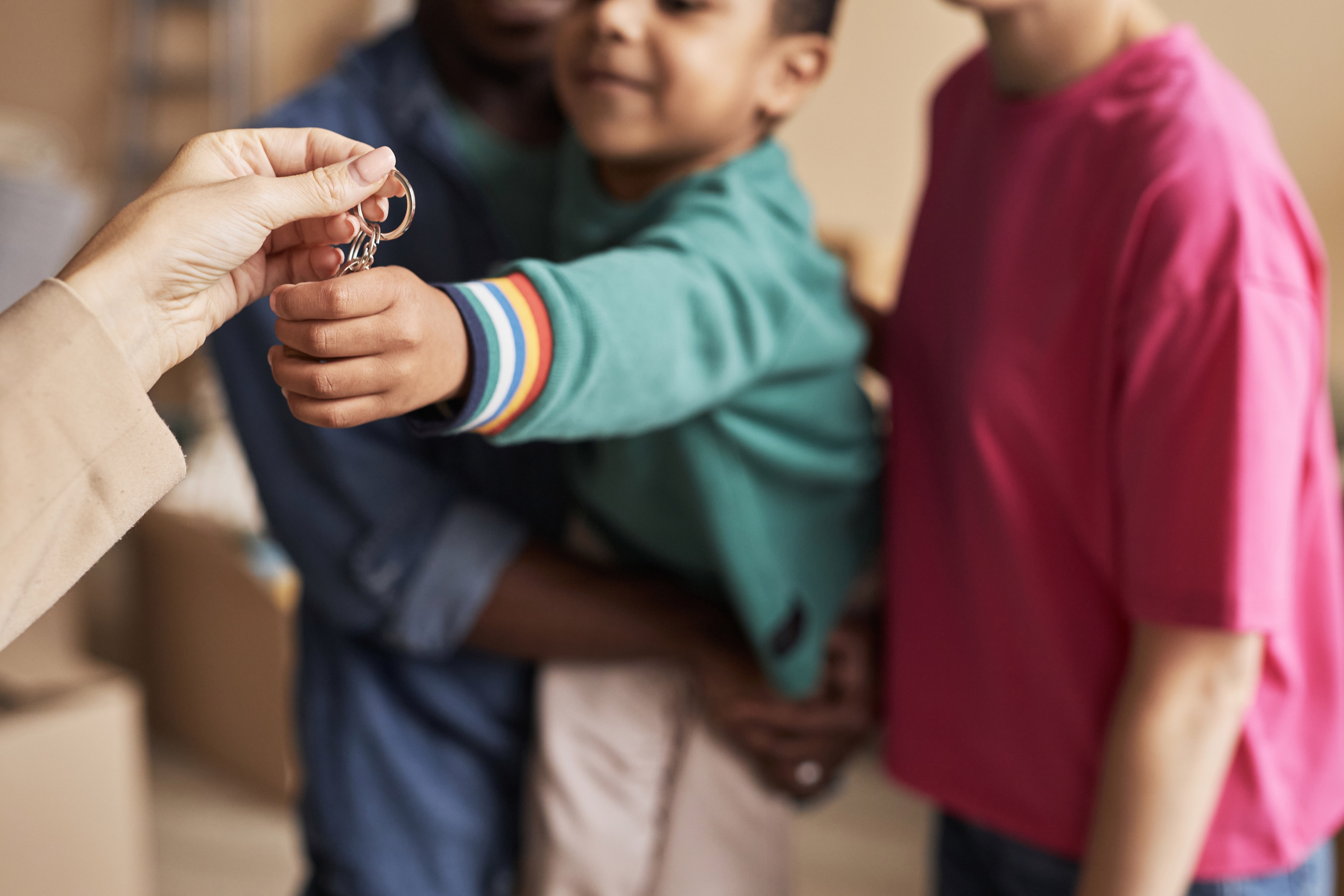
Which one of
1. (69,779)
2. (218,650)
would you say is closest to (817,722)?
(69,779)

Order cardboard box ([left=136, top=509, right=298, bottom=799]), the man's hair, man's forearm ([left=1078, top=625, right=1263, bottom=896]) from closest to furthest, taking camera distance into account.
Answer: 1. man's forearm ([left=1078, top=625, right=1263, bottom=896])
2. the man's hair
3. cardboard box ([left=136, top=509, right=298, bottom=799])

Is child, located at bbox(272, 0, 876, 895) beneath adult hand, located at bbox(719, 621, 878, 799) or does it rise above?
above

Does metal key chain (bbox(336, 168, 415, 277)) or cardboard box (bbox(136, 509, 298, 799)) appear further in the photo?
cardboard box (bbox(136, 509, 298, 799))

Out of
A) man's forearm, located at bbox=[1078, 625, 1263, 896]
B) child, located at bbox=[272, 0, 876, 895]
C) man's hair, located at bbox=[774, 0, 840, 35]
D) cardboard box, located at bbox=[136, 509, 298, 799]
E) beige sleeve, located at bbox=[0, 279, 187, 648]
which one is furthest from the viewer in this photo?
cardboard box, located at bbox=[136, 509, 298, 799]

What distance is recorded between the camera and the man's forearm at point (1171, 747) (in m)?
0.66

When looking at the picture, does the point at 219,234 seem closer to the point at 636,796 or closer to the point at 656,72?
the point at 656,72

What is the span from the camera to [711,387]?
64cm

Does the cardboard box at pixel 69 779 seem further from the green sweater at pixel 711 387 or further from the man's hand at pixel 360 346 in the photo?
the man's hand at pixel 360 346

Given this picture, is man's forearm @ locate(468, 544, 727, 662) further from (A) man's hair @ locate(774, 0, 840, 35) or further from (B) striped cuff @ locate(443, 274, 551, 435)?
(A) man's hair @ locate(774, 0, 840, 35)

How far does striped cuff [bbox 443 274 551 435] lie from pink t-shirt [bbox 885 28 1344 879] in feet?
1.13

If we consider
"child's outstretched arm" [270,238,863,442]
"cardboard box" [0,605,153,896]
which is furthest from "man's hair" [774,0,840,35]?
"cardboard box" [0,605,153,896]

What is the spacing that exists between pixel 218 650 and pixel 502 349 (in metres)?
1.94

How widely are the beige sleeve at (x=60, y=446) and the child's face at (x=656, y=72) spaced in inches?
15.4

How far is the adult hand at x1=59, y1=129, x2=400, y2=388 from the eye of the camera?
1.36 ft
